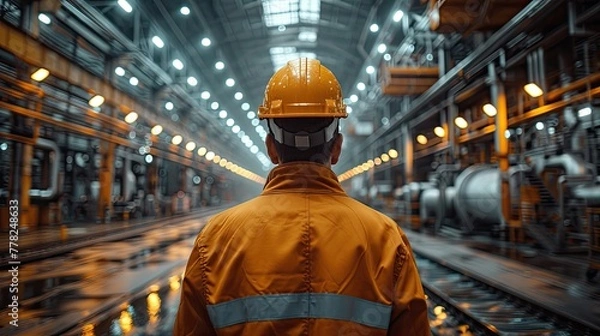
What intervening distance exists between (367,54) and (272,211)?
27754 mm

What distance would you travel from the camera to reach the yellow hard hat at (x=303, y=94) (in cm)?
141

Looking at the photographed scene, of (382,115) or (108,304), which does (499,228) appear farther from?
(382,115)


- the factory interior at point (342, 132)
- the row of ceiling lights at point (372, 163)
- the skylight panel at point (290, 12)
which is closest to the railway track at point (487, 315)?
the factory interior at point (342, 132)

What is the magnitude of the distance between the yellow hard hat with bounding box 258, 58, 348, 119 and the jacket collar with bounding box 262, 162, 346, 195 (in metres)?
0.17

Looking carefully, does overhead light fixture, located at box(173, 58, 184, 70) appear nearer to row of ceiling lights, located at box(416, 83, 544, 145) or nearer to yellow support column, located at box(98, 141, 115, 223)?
yellow support column, located at box(98, 141, 115, 223)

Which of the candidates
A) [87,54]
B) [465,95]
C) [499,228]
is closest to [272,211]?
[499,228]

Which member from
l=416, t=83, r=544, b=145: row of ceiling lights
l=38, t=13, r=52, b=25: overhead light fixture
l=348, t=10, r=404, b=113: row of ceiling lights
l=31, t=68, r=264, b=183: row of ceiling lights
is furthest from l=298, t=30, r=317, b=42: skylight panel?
l=38, t=13, r=52, b=25: overhead light fixture

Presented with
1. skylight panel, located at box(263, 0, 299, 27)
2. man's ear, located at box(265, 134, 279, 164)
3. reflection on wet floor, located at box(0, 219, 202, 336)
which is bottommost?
reflection on wet floor, located at box(0, 219, 202, 336)

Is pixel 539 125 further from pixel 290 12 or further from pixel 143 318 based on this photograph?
pixel 290 12

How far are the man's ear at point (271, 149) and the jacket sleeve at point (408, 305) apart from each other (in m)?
0.53

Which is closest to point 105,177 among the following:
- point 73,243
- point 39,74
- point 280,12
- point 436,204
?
Answer: point 73,243

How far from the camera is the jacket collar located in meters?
1.35

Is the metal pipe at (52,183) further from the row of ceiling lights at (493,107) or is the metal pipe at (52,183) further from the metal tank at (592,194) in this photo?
the metal tank at (592,194)

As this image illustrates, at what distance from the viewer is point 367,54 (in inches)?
1086
